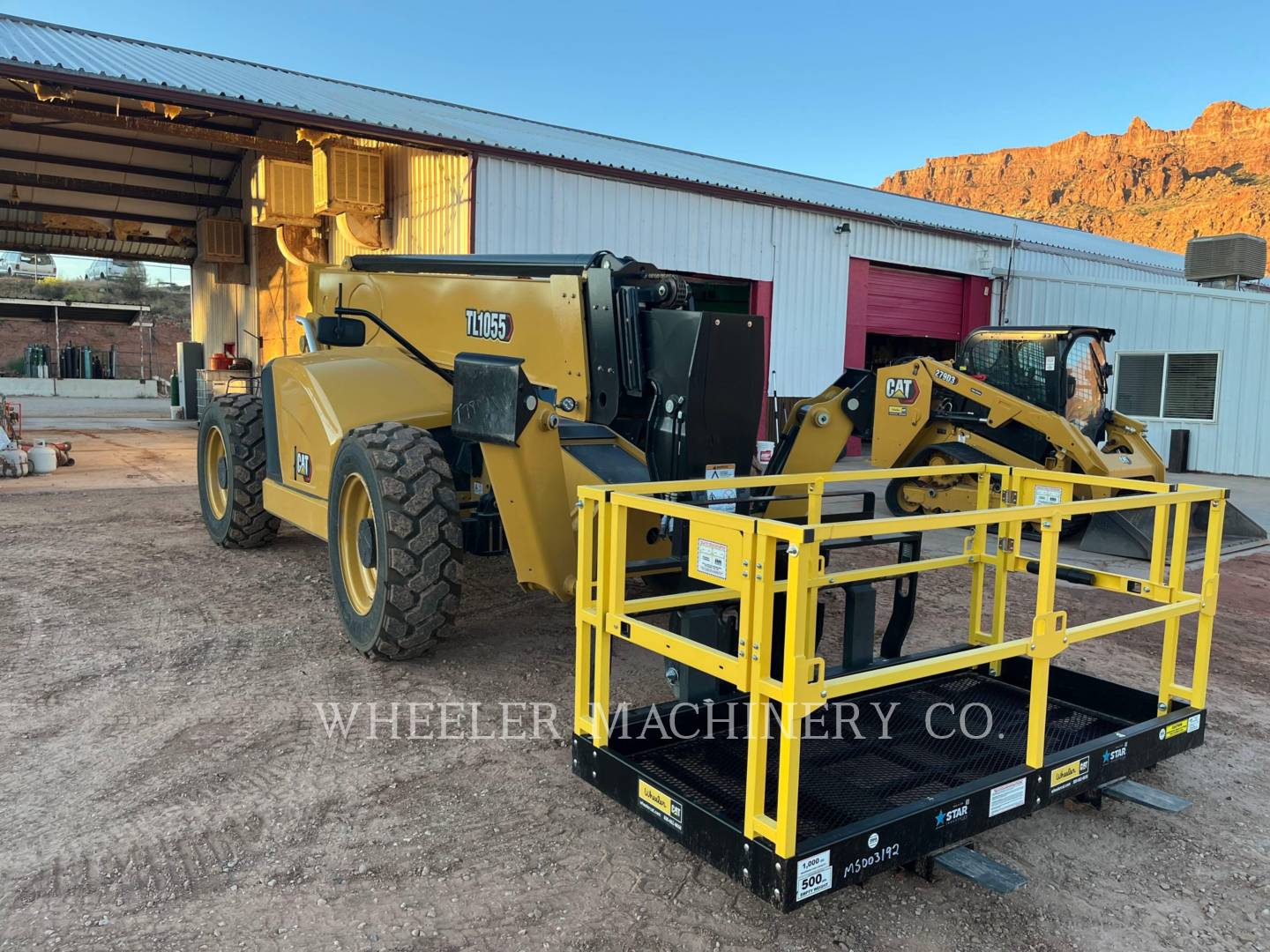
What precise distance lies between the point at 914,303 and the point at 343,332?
14703 millimetres

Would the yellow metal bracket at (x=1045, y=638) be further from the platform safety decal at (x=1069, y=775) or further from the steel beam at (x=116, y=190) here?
the steel beam at (x=116, y=190)

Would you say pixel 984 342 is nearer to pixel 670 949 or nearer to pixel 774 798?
pixel 774 798

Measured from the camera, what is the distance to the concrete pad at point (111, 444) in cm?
1170

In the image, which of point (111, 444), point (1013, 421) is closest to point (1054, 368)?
point (1013, 421)

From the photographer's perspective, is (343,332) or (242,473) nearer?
(343,332)

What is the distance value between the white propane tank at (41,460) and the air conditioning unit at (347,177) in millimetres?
4903

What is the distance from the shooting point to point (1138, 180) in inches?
3406

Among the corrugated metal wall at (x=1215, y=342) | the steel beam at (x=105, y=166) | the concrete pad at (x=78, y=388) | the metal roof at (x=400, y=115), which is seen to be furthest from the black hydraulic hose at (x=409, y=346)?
the concrete pad at (x=78, y=388)

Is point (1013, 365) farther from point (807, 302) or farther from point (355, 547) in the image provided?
point (355, 547)

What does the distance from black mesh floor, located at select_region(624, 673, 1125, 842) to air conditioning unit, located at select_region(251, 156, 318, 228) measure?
519 inches

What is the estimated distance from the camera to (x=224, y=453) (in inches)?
295

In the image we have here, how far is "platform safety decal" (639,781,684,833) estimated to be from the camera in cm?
307

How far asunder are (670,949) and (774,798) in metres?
0.70

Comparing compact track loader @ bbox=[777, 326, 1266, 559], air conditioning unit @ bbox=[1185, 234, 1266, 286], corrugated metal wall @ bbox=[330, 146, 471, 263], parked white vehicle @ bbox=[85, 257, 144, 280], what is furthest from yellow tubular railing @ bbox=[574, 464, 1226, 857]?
parked white vehicle @ bbox=[85, 257, 144, 280]
